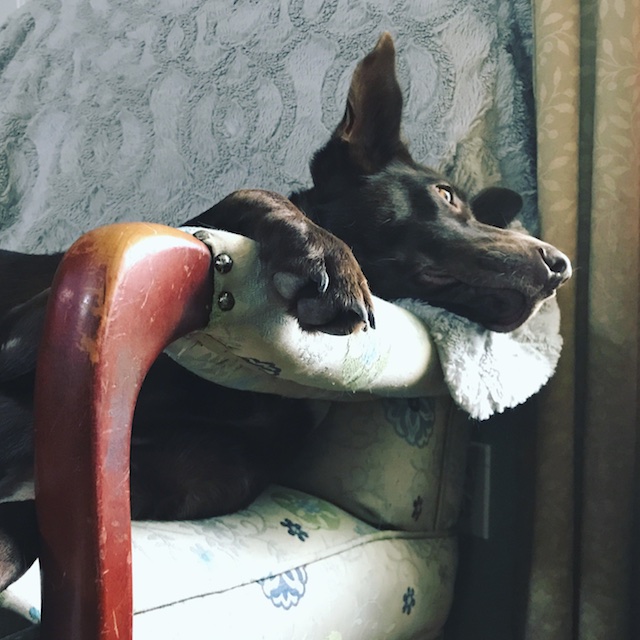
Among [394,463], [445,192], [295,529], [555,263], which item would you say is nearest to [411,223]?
[445,192]

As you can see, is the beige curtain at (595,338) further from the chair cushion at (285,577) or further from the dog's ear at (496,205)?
the chair cushion at (285,577)

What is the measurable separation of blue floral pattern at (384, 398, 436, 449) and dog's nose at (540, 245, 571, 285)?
24 cm

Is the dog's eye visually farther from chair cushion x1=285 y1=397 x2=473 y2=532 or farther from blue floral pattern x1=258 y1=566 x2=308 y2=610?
blue floral pattern x1=258 y1=566 x2=308 y2=610

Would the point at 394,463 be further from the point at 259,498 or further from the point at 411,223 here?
the point at 411,223

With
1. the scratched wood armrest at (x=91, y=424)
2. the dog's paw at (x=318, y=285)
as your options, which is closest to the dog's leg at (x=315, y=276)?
the dog's paw at (x=318, y=285)

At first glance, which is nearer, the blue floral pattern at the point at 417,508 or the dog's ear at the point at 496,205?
the blue floral pattern at the point at 417,508

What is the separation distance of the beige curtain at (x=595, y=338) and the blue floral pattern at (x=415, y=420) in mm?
244

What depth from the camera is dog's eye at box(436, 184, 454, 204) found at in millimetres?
1119

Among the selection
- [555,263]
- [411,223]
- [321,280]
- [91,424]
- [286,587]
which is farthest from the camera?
[411,223]

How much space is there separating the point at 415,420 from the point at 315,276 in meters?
0.48

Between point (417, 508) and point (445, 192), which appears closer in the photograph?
point (417, 508)

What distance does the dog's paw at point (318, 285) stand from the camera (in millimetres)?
615

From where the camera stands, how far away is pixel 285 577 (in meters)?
0.81

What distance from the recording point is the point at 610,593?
114cm
